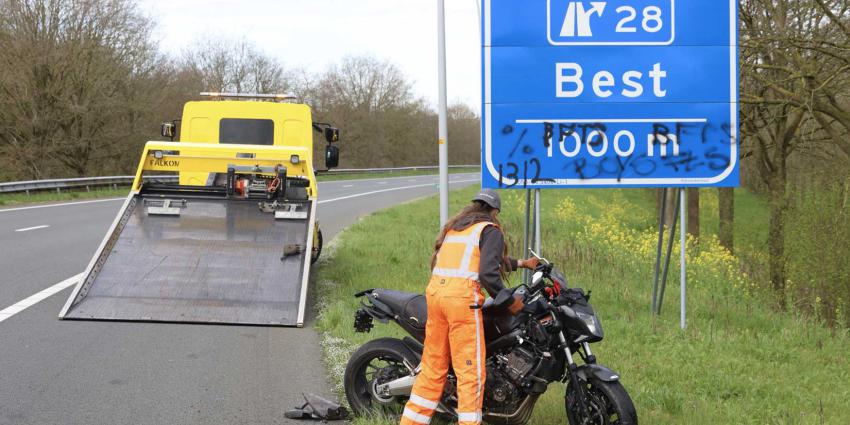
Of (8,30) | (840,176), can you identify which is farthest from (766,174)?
(8,30)

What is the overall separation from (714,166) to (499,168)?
87.4 inches

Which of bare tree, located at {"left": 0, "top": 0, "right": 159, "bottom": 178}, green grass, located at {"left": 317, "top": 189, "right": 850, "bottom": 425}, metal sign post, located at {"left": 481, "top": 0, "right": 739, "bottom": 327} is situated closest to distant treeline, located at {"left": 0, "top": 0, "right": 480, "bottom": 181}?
bare tree, located at {"left": 0, "top": 0, "right": 159, "bottom": 178}

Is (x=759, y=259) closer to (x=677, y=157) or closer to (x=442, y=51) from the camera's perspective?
(x=442, y=51)

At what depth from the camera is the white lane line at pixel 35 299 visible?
822 cm

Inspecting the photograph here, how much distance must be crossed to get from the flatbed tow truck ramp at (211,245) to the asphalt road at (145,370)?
296 millimetres

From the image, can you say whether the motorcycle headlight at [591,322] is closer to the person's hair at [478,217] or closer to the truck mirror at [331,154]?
the person's hair at [478,217]

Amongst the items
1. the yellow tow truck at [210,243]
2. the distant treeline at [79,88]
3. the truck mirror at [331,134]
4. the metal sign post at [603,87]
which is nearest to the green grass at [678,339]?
the yellow tow truck at [210,243]

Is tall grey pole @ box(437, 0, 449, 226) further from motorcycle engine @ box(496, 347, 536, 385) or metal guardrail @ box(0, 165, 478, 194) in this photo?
metal guardrail @ box(0, 165, 478, 194)

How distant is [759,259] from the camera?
19641 millimetres

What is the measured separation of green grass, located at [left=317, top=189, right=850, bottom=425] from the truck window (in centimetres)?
212

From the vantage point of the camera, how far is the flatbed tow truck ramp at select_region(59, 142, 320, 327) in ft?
27.1

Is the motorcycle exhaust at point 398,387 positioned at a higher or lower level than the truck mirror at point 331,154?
lower

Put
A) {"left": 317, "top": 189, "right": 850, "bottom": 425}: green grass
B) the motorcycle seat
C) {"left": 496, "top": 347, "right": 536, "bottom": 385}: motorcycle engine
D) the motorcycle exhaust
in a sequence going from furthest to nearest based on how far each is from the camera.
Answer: {"left": 317, "top": 189, "right": 850, "bottom": 425}: green grass
the motorcycle exhaust
the motorcycle seat
{"left": 496, "top": 347, "right": 536, "bottom": 385}: motorcycle engine

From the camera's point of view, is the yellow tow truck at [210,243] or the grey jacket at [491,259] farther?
the yellow tow truck at [210,243]
